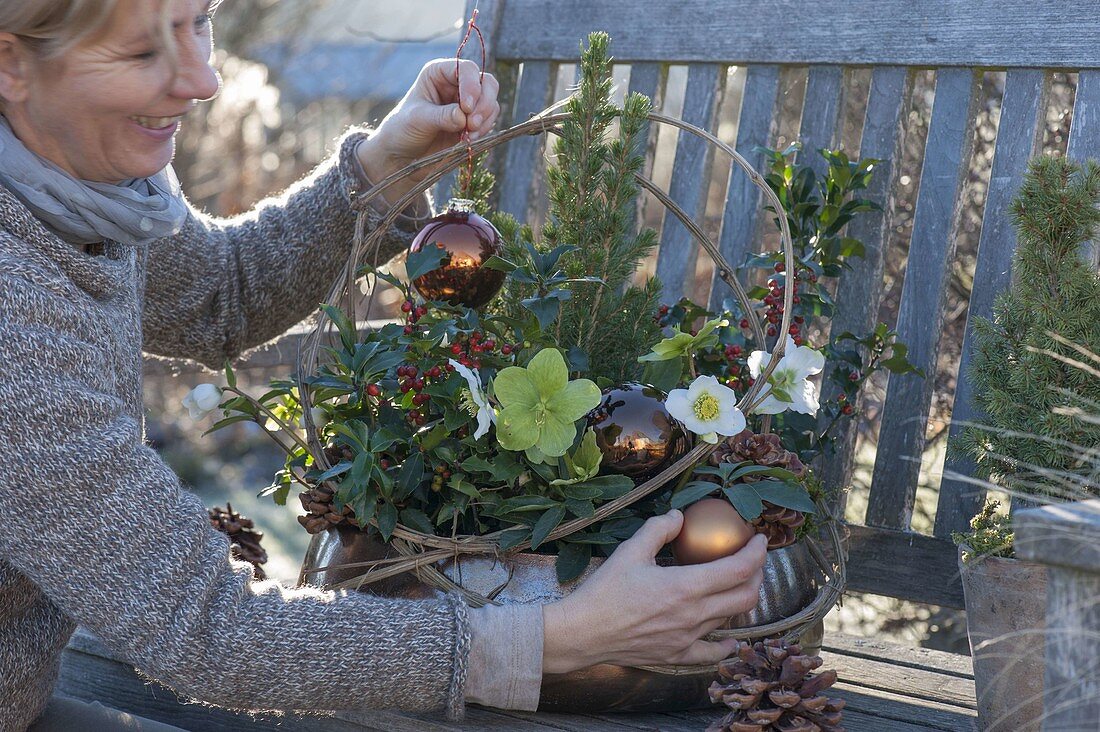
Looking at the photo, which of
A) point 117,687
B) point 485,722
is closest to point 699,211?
point 485,722

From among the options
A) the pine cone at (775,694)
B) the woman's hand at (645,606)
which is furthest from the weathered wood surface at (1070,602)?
the woman's hand at (645,606)

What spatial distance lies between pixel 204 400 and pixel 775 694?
2.44ft

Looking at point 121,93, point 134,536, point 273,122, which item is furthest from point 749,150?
point 273,122

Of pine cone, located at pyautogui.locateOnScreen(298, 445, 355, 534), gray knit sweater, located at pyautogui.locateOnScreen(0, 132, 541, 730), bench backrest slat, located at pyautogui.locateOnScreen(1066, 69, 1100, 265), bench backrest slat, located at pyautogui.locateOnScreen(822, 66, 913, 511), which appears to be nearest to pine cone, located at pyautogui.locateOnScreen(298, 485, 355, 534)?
pine cone, located at pyautogui.locateOnScreen(298, 445, 355, 534)

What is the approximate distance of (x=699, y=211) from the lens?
1907 millimetres

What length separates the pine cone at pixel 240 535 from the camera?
174cm

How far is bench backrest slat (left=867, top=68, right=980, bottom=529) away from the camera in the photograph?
1.65 metres

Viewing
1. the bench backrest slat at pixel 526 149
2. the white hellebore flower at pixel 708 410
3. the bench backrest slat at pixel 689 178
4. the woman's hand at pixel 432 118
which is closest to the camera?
the white hellebore flower at pixel 708 410

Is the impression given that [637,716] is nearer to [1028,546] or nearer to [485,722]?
[485,722]

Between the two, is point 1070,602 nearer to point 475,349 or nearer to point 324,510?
point 475,349

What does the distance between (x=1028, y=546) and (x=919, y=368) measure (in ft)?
2.91

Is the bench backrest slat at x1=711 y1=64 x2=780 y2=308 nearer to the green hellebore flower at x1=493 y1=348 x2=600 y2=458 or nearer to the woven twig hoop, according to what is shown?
the woven twig hoop

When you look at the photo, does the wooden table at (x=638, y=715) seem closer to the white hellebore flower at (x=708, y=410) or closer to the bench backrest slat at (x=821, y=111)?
the white hellebore flower at (x=708, y=410)

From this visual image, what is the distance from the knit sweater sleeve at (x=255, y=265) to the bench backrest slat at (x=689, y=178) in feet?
1.52
